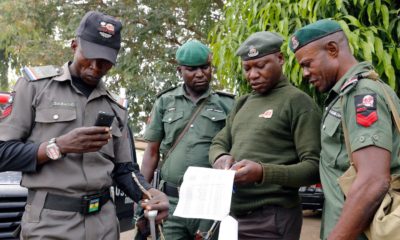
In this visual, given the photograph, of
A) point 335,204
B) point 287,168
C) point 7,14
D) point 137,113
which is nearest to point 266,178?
point 287,168

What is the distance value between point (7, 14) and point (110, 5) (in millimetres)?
2894

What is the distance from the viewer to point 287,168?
8.69ft

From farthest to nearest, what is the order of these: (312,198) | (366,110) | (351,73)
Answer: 1. (312,198)
2. (351,73)
3. (366,110)

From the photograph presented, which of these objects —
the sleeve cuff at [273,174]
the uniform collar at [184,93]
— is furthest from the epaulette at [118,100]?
the uniform collar at [184,93]

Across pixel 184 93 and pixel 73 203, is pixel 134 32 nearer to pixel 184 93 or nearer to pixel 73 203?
pixel 184 93

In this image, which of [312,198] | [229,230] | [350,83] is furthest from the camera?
[312,198]

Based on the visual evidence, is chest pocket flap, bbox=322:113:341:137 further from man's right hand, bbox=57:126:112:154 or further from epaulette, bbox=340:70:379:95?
man's right hand, bbox=57:126:112:154

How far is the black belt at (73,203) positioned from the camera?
2.32 m

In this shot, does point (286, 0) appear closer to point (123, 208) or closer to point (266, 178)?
point (266, 178)

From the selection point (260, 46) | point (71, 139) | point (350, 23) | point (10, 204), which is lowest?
point (10, 204)

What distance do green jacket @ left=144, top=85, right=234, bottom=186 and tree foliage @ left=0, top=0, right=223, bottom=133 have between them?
673 cm

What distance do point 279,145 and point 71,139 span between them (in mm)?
1168

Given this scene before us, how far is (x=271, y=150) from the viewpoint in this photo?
9.20 ft

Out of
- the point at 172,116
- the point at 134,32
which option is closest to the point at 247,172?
the point at 172,116
